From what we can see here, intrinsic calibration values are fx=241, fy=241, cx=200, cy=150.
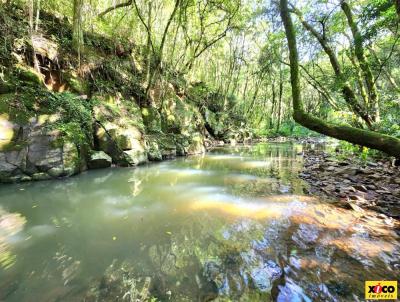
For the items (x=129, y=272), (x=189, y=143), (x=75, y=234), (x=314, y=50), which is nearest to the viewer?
(x=129, y=272)

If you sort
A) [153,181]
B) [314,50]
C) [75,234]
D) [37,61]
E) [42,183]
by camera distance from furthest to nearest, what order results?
[314,50] → [37,61] → [153,181] → [42,183] → [75,234]

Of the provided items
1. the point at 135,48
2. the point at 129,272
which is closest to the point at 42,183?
the point at 129,272

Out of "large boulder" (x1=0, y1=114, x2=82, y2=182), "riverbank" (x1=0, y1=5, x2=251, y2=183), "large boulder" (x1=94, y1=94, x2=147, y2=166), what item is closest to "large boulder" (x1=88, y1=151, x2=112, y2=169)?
"riverbank" (x1=0, y1=5, x2=251, y2=183)

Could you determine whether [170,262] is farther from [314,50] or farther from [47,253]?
[314,50]

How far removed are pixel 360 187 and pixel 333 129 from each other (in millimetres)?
1746

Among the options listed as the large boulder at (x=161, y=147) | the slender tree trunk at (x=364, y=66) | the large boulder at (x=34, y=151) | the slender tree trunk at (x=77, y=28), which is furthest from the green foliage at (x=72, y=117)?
the slender tree trunk at (x=364, y=66)

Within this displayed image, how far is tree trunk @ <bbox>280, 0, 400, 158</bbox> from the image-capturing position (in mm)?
4402

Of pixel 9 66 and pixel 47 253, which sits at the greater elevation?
pixel 9 66

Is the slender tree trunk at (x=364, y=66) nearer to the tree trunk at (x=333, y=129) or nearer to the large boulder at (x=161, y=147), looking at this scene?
the tree trunk at (x=333, y=129)

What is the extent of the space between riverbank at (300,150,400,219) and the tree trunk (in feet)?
3.38

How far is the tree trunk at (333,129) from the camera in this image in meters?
4.40

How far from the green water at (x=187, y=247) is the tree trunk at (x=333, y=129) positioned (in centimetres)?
131

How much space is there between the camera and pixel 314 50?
12992 millimetres

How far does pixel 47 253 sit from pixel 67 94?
702 cm
